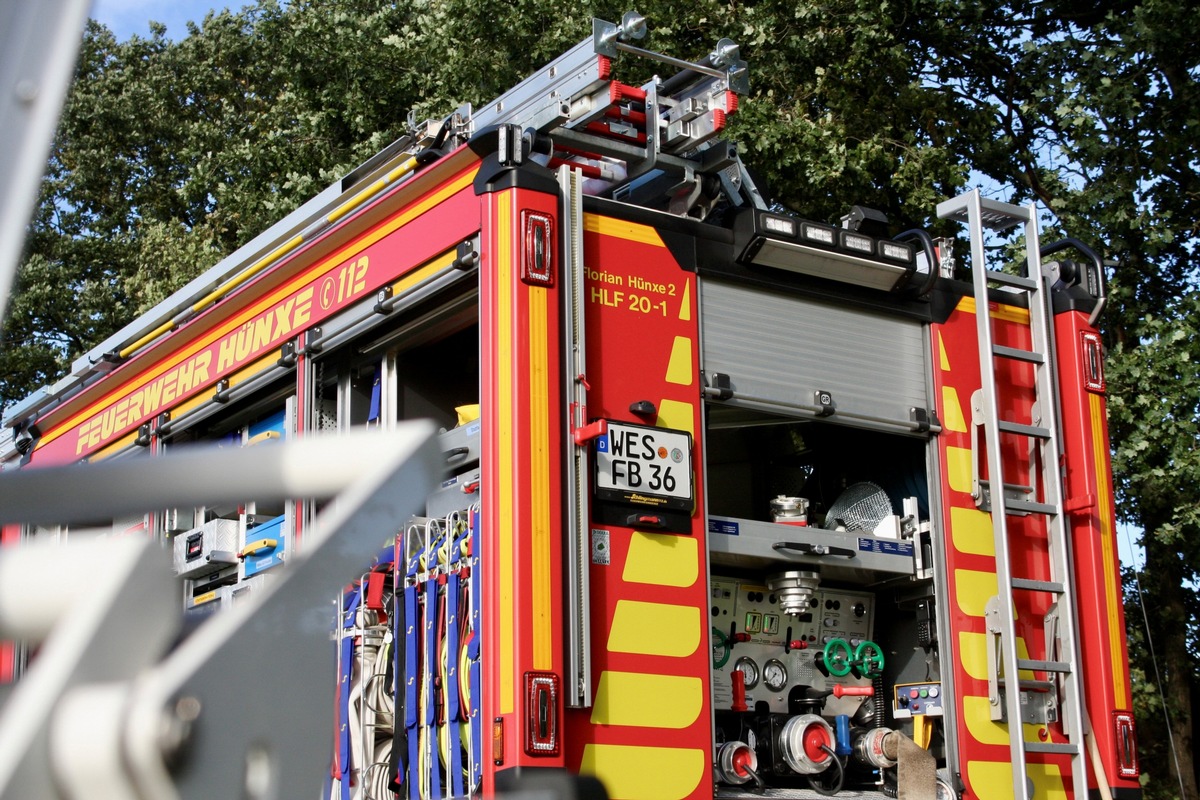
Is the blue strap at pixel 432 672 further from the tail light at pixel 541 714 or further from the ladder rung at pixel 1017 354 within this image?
the ladder rung at pixel 1017 354

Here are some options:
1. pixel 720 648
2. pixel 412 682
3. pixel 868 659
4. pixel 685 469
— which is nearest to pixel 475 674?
pixel 412 682

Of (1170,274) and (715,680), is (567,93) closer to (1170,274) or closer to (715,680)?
(715,680)

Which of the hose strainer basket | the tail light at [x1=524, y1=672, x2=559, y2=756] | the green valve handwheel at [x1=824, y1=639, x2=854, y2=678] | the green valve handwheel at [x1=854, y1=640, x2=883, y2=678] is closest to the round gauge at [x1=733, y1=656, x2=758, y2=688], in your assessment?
the green valve handwheel at [x1=824, y1=639, x2=854, y2=678]

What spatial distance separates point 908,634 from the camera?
574 centimetres

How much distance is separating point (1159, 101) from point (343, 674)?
29.4ft

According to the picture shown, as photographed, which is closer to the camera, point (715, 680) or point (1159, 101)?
point (715, 680)

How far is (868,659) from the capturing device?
5703 millimetres

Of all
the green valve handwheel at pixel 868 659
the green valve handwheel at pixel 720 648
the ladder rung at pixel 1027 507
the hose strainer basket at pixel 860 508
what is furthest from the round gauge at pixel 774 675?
the ladder rung at pixel 1027 507

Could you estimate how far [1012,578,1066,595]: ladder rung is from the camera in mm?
5410

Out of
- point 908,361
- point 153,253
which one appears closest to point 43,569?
point 908,361

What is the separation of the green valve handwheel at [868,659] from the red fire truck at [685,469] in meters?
0.02

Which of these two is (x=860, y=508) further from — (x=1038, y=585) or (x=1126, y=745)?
(x=1126, y=745)

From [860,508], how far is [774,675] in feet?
2.58

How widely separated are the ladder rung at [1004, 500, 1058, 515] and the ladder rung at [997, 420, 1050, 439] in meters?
0.25
